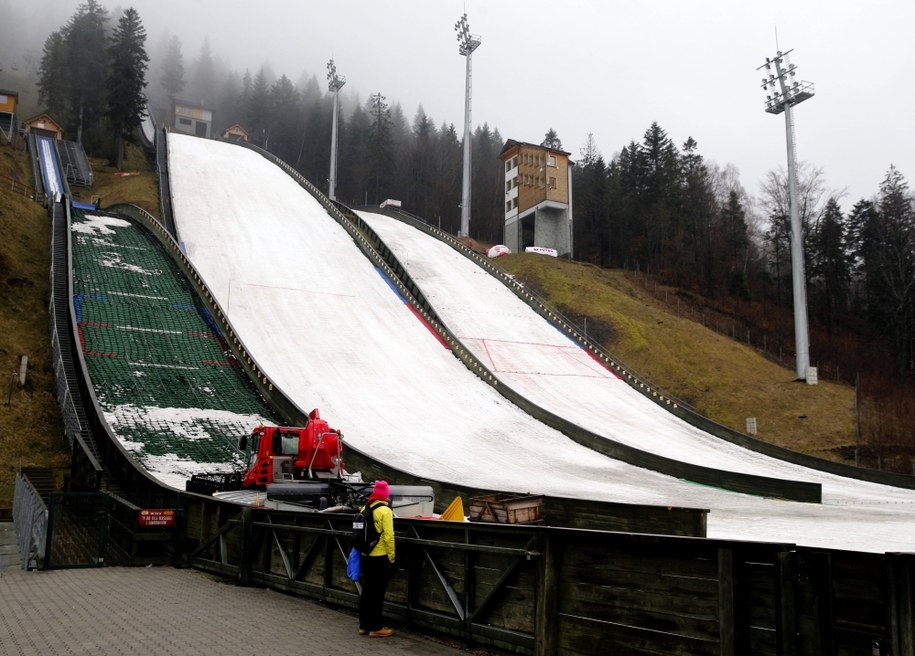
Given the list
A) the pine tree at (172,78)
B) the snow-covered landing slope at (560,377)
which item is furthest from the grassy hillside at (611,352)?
the pine tree at (172,78)

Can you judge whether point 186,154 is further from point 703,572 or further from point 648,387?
point 703,572

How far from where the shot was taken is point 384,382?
2450 cm

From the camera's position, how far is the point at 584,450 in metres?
21.5

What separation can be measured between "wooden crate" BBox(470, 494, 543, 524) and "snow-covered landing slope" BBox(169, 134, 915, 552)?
353 cm

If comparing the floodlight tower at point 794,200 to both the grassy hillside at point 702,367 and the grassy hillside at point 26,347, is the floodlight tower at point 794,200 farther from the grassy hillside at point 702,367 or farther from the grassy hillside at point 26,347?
the grassy hillside at point 26,347

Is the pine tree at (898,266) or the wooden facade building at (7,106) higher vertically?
the wooden facade building at (7,106)

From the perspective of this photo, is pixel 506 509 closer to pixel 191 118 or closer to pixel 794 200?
pixel 794 200

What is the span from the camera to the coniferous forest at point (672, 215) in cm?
4644

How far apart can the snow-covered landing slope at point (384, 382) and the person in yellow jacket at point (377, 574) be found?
275 inches

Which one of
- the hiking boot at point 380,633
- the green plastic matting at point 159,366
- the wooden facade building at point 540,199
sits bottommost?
the hiking boot at point 380,633

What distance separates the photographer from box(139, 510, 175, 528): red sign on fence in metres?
10.8

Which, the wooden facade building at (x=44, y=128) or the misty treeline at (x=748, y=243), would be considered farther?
the wooden facade building at (x=44, y=128)

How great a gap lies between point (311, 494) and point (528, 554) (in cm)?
663

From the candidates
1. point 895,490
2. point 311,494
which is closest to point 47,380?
point 311,494
